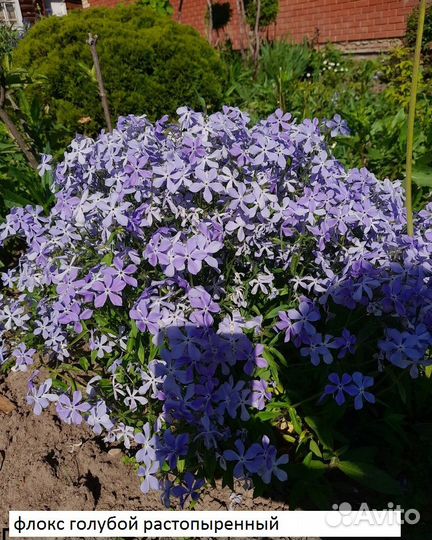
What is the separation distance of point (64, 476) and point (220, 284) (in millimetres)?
1101

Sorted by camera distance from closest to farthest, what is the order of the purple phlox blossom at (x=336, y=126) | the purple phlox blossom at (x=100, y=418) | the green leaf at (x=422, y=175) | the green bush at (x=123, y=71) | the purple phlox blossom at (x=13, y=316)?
the purple phlox blossom at (x=100, y=418) < the purple phlox blossom at (x=13, y=316) < the purple phlox blossom at (x=336, y=126) < the green leaf at (x=422, y=175) < the green bush at (x=123, y=71)

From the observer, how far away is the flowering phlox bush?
1476 millimetres

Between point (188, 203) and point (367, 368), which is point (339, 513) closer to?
point (367, 368)

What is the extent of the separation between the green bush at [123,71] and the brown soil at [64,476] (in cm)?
345

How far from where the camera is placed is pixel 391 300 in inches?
58.0

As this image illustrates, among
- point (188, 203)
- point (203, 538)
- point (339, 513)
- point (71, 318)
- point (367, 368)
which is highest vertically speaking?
point (188, 203)

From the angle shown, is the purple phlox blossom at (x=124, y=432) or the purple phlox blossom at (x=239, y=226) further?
the purple phlox blossom at (x=124, y=432)

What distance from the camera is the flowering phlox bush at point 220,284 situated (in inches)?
58.1

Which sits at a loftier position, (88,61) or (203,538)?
(88,61)

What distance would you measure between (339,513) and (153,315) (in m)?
1.03

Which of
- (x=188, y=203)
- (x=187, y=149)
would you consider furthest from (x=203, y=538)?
(x=187, y=149)

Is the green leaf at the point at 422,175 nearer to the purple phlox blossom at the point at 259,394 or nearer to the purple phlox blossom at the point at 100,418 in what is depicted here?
the purple phlox blossom at the point at 259,394
